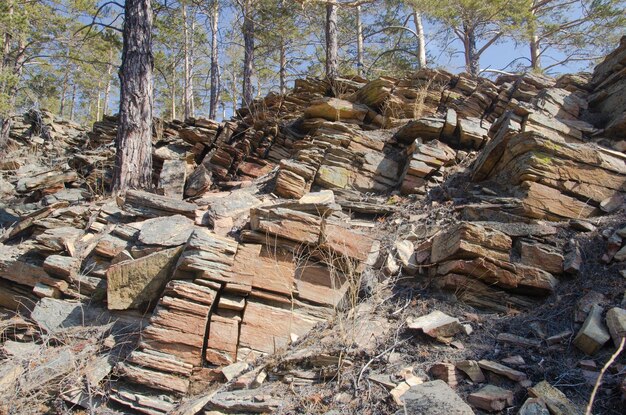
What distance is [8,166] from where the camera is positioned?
39.3 ft

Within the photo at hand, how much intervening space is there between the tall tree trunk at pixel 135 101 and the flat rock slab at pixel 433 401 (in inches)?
239

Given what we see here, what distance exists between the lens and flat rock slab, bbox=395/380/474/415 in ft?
8.86

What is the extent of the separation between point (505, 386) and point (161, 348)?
9.23ft

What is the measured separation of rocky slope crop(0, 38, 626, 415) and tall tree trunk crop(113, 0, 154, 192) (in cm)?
63

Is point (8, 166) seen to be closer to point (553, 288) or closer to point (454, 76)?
point (454, 76)

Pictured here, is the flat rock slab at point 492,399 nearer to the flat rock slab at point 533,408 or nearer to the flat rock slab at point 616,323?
the flat rock slab at point 533,408

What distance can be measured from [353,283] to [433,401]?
126cm

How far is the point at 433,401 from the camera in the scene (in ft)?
9.20

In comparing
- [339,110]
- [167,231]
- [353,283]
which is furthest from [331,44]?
[353,283]

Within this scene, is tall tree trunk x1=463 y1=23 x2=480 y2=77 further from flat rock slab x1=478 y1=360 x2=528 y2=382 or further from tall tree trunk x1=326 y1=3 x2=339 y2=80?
flat rock slab x1=478 y1=360 x2=528 y2=382

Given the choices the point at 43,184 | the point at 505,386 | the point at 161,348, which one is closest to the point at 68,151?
the point at 43,184

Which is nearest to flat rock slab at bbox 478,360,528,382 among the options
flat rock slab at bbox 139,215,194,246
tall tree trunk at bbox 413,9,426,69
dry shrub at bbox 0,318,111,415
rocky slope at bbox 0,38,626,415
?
rocky slope at bbox 0,38,626,415

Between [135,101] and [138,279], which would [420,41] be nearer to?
[135,101]

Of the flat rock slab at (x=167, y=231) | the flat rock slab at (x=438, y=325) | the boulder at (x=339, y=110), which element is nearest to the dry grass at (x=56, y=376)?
the flat rock slab at (x=167, y=231)
